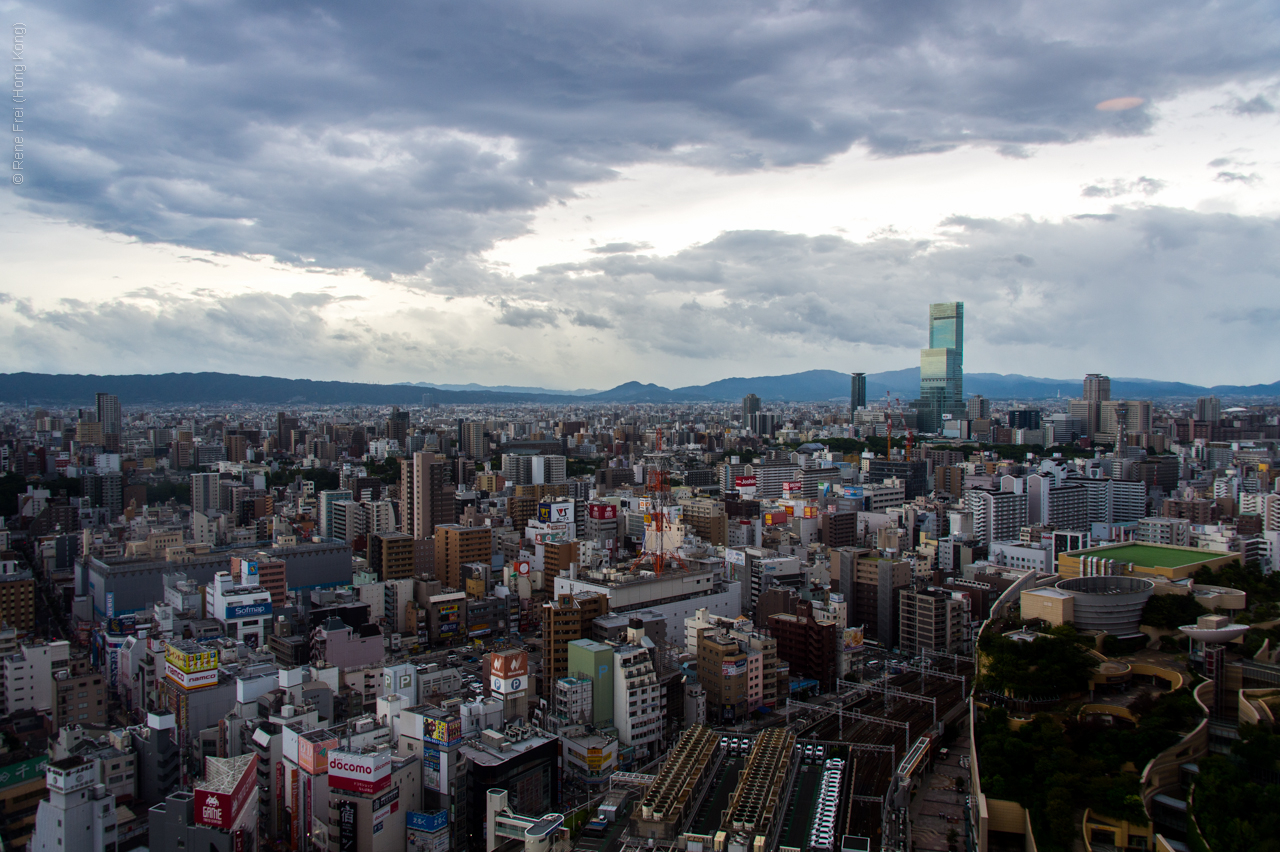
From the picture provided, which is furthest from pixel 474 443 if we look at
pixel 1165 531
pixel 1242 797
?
pixel 1242 797

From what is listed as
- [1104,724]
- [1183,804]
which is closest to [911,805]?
[1104,724]

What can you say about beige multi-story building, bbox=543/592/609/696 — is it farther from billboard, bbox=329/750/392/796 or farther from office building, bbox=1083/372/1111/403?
office building, bbox=1083/372/1111/403

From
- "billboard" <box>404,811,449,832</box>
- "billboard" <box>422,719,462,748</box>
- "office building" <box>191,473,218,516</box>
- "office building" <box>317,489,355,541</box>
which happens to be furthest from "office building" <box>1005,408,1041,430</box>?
"billboard" <box>404,811,449,832</box>

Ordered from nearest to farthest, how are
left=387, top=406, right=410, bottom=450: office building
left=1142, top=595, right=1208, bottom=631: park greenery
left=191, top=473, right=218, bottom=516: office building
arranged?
left=1142, top=595, right=1208, bottom=631: park greenery, left=191, top=473, right=218, bottom=516: office building, left=387, top=406, right=410, bottom=450: office building

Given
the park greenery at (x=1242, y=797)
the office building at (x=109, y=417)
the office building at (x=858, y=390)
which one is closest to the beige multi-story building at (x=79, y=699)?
the park greenery at (x=1242, y=797)

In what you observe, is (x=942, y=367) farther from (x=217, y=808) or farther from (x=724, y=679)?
(x=217, y=808)

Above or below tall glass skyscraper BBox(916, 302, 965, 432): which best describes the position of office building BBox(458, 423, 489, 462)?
below
